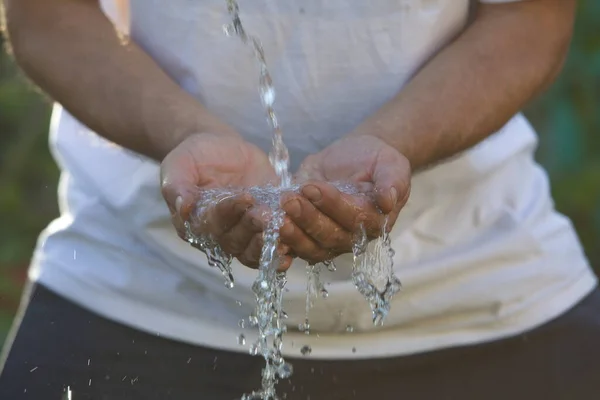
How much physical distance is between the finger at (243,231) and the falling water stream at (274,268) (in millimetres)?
11

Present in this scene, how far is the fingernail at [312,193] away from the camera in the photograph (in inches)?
41.5

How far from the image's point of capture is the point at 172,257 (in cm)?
133

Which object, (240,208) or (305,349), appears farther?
(305,349)

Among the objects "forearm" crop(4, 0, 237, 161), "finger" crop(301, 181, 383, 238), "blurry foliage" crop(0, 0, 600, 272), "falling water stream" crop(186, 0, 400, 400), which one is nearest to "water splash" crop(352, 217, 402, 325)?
"falling water stream" crop(186, 0, 400, 400)

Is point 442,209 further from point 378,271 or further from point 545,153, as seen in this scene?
point 545,153

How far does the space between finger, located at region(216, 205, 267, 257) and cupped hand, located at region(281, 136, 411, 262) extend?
0.03 m

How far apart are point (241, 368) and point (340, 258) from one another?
0.18 meters

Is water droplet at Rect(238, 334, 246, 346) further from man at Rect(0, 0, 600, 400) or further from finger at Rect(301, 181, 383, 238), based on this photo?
finger at Rect(301, 181, 383, 238)

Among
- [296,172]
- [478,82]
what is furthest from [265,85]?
[478,82]

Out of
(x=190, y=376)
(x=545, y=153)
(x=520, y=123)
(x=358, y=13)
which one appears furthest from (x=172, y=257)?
(x=545, y=153)

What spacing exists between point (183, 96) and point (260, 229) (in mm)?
301

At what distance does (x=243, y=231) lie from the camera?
1.07m

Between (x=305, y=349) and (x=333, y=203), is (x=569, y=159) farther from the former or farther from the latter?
(x=333, y=203)

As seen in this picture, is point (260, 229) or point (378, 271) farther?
point (378, 271)
